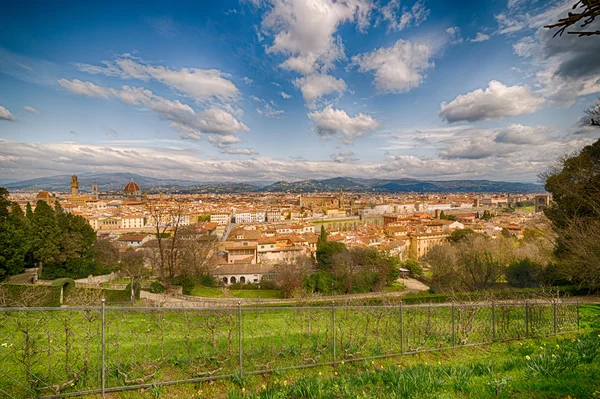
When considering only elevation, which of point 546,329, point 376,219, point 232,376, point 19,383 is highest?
point 19,383

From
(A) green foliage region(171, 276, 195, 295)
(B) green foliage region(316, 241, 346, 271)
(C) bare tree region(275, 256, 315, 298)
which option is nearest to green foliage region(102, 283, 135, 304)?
(A) green foliage region(171, 276, 195, 295)

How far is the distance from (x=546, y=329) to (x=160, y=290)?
20.4 m

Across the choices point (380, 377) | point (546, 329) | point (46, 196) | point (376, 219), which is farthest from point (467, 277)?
point (46, 196)

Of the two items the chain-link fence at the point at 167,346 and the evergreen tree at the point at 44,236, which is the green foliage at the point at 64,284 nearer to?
the evergreen tree at the point at 44,236

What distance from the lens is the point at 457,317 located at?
7.25 metres

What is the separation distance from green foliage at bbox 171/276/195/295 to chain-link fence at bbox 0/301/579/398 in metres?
14.8

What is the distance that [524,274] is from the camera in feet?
66.4

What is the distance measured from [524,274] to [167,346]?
23925mm

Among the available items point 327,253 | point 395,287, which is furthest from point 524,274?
point 327,253

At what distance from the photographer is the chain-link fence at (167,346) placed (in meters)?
3.87

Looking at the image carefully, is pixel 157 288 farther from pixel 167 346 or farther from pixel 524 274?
pixel 524 274

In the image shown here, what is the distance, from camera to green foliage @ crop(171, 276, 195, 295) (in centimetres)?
2008

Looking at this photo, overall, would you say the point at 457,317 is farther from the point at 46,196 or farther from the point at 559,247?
the point at 46,196

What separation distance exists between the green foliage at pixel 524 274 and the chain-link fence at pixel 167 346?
1434cm
